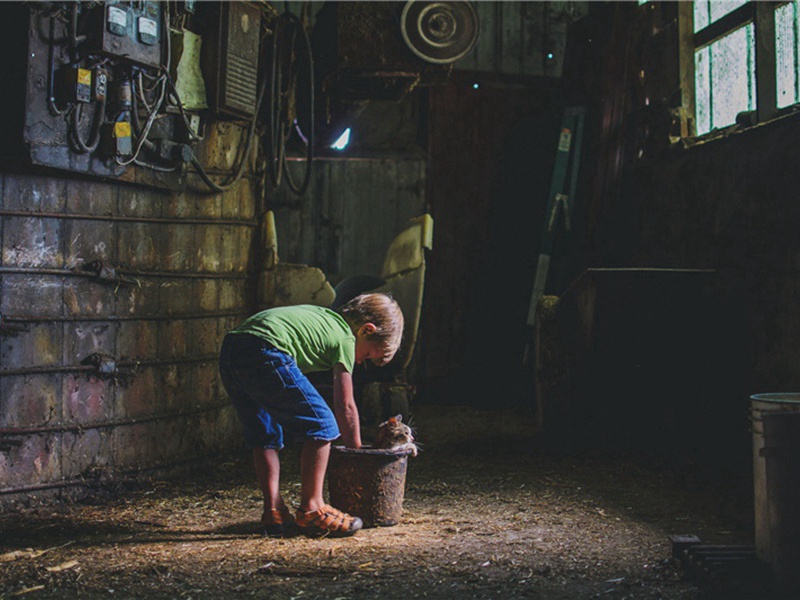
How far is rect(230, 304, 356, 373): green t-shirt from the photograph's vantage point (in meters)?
3.69

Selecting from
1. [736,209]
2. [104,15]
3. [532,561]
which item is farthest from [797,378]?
[104,15]

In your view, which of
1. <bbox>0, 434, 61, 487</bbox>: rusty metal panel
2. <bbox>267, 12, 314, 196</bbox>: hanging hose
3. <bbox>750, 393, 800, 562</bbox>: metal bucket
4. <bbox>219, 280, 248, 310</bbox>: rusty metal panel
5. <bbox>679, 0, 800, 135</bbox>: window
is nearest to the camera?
<bbox>750, 393, 800, 562</bbox>: metal bucket

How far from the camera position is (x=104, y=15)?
4496mm

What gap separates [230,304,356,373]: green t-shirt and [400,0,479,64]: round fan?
3.61m

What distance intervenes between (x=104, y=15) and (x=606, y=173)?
505cm

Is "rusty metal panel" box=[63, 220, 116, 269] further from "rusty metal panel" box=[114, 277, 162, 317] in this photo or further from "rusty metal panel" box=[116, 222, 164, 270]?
"rusty metal panel" box=[114, 277, 162, 317]

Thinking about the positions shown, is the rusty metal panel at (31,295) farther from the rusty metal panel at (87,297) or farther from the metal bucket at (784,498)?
the metal bucket at (784,498)

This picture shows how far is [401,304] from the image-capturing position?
6.52m

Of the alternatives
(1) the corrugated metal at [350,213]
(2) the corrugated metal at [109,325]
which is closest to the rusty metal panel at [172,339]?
(2) the corrugated metal at [109,325]

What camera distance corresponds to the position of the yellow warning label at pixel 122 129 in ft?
15.4

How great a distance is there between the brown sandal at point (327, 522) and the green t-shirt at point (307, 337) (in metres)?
0.67

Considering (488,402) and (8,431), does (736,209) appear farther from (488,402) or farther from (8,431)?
(8,431)

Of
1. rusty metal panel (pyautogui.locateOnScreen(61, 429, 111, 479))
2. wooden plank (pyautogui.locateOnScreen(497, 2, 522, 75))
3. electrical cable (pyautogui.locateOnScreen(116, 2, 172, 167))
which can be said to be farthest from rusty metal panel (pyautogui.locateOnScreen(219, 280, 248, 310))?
wooden plank (pyautogui.locateOnScreen(497, 2, 522, 75))

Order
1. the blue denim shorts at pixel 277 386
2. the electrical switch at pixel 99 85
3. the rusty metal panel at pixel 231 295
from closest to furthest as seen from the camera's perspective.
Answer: the blue denim shorts at pixel 277 386 → the electrical switch at pixel 99 85 → the rusty metal panel at pixel 231 295
